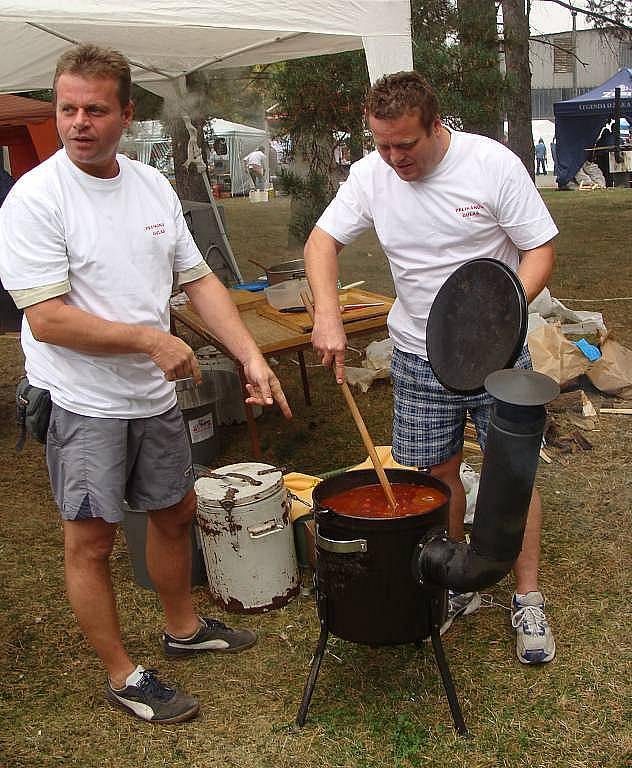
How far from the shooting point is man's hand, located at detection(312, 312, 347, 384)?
2494 mm

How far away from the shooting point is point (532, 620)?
279 centimetres

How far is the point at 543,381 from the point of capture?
2004mm

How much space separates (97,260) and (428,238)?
1.01 metres

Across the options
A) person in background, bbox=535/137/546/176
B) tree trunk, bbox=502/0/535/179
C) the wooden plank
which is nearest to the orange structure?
the wooden plank

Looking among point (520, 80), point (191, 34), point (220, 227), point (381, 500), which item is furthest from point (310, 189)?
point (381, 500)

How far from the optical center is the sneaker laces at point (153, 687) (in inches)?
102

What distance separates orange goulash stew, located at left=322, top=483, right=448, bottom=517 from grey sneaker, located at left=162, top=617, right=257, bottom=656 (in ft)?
2.48

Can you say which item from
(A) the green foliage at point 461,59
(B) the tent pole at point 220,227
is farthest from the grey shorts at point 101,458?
(A) the green foliage at point 461,59

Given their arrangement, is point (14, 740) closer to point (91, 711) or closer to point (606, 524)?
point (91, 711)

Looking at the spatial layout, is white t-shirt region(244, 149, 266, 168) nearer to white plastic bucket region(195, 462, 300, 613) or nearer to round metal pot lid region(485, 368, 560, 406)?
white plastic bucket region(195, 462, 300, 613)

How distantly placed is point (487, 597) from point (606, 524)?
0.86m

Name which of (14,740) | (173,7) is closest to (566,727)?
(14,740)

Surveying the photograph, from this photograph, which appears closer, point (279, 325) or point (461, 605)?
point (461, 605)

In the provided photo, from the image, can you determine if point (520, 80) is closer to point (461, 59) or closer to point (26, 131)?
point (461, 59)
